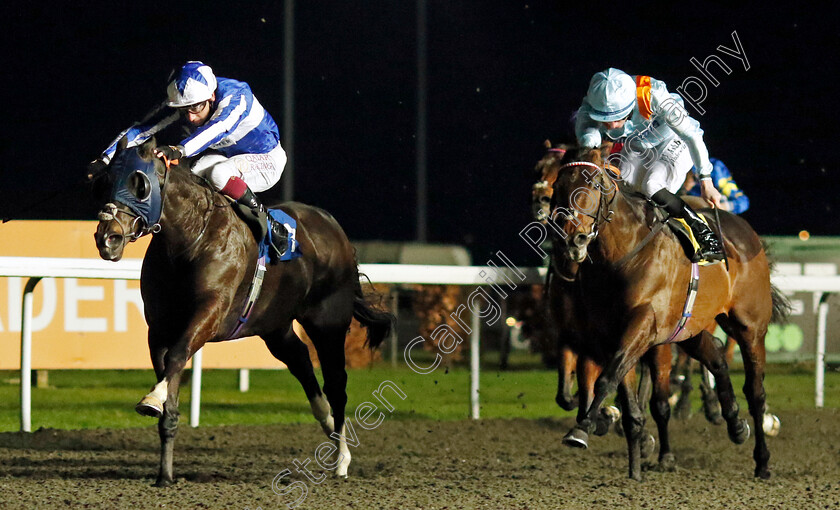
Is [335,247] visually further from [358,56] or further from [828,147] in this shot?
[358,56]

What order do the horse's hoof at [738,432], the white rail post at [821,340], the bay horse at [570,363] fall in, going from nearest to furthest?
the bay horse at [570,363] < the horse's hoof at [738,432] < the white rail post at [821,340]

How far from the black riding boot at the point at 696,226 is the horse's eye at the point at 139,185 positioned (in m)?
2.24

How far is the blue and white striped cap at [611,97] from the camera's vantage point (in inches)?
185

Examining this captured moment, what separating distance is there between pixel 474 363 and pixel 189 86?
292 cm

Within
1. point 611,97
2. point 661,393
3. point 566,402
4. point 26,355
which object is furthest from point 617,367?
point 26,355

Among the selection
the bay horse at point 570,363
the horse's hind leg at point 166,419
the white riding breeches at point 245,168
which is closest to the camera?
the horse's hind leg at point 166,419

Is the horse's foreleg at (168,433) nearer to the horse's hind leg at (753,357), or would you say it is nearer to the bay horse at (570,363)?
Answer: the bay horse at (570,363)

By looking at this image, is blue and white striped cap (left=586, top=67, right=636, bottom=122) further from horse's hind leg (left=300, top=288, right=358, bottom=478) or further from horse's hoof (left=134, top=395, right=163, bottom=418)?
horse's hoof (left=134, top=395, right=163, bottom=418)

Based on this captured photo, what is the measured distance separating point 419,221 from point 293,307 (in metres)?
14.1

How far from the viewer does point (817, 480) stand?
4605mm

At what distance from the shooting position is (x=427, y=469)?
4770 mm

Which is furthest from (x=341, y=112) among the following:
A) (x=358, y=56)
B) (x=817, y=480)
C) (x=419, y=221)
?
(x=817, y=480)

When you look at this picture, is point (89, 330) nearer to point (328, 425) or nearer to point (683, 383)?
point (328, 425)

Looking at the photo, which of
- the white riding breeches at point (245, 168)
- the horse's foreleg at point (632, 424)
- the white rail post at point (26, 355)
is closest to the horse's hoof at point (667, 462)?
the horse's foreleg at point (632, 424)
